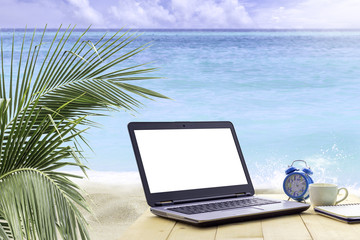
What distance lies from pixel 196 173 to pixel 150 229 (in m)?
0.33

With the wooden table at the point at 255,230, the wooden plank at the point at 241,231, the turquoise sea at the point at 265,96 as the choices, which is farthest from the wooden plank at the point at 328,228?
the turquoise sea at the point at 265,96

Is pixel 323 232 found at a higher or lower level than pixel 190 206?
lower

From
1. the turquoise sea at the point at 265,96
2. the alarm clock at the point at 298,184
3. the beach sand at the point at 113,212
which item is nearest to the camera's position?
the alarm clock at the point at 298,184

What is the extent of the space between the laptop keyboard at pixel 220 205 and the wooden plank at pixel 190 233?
71 millimetres

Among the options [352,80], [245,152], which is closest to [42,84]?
[245,152]

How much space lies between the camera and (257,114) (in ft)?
23.9

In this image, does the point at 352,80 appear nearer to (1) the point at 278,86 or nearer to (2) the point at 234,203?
(1) the point at 278,86

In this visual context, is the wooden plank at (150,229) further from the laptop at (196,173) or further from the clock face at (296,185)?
the clock face at (296,185)

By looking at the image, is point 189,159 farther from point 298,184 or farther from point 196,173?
point 298,184

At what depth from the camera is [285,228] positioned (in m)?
1.05

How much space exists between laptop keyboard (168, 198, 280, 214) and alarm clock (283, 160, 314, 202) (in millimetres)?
129

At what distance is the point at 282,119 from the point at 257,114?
38 centimetres

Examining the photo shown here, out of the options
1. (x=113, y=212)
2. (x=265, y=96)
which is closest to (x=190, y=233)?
(x=113, y=212)

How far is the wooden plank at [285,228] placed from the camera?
38.3 inches
